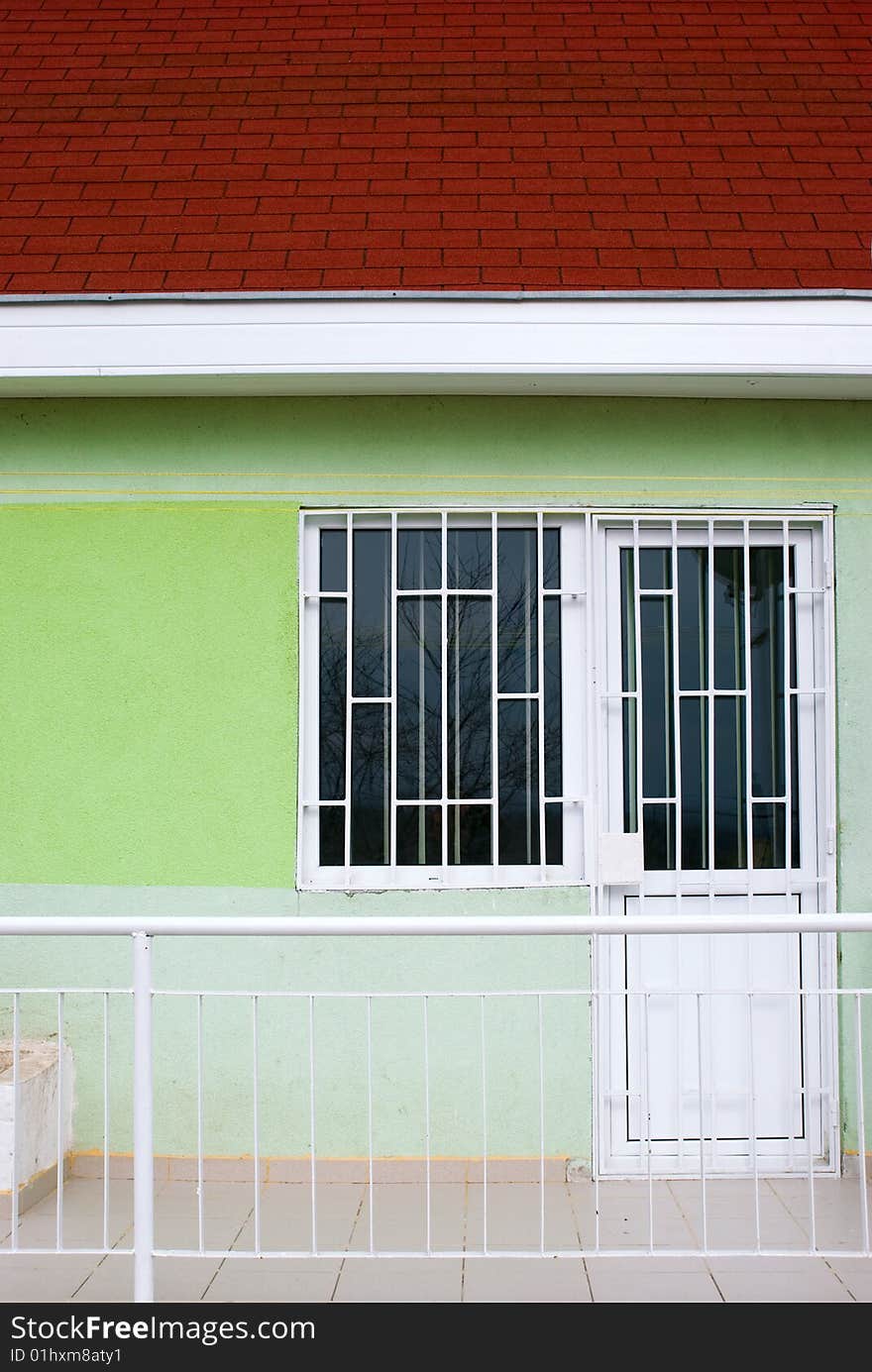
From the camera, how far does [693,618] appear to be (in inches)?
184

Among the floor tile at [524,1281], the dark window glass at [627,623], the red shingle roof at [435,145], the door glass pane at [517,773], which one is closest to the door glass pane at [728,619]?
the dark window glass at [627,623]

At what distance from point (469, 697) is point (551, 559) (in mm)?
603

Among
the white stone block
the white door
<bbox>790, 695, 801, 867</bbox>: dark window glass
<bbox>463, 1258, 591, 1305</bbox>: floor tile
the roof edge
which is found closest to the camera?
<bbox>463, 1258, 591, 1305</bbox>: floor tile

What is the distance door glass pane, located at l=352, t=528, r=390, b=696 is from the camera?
4.67 m

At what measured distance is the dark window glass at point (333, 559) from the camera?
15.4 ft

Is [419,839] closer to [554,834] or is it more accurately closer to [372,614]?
[554,834]

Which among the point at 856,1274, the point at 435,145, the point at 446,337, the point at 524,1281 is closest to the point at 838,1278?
the point at 856,1274

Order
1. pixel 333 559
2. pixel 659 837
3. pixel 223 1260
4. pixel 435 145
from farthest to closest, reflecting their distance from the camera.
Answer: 1. pixel 435 145
2. pixel 333 559
3. pixel 659 837
4. pixel 223 1260

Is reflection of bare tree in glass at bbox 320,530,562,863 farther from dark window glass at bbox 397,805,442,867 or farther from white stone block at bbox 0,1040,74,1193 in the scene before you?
white stone block at bbox 0,1040,74,1193

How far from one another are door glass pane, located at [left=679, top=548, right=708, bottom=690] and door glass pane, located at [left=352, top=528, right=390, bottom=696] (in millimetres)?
1091

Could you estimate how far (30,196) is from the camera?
491cm

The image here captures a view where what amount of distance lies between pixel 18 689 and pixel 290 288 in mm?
1772

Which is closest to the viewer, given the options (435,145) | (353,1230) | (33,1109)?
(353,1230)

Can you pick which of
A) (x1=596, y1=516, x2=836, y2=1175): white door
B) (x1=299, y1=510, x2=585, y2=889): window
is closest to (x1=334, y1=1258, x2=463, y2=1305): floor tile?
(x1=596, y1=516, x2=836, y2=1175): white door
